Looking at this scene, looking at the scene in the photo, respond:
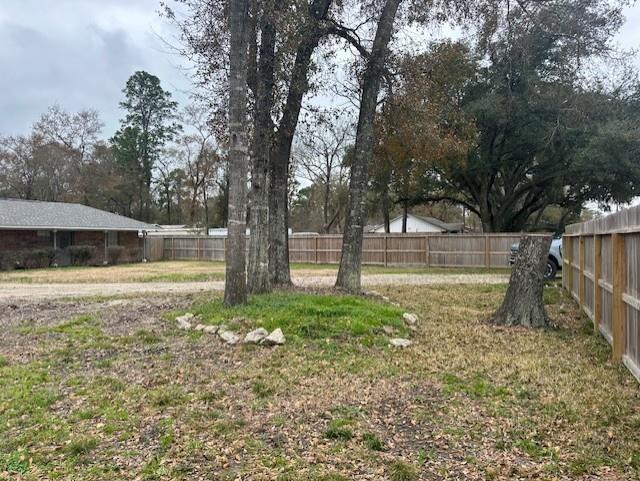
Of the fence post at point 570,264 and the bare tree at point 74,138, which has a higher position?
the bare tree at point 74,138

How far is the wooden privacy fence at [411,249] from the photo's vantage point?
20.2 m

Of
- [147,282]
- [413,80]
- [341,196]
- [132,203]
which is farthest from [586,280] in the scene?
[132,203]

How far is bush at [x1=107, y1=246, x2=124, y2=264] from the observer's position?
1032 inches

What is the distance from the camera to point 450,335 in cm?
643

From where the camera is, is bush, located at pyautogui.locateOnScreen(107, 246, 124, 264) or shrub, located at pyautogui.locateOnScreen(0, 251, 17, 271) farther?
bush, located at pyautogui.locateOnScreen(107, 246, 124, 264)

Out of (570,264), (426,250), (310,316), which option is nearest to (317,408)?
(310,316)

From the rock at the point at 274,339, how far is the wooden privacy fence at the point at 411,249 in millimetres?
16286

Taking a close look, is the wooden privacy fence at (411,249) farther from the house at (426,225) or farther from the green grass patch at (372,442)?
the house at (426,225)

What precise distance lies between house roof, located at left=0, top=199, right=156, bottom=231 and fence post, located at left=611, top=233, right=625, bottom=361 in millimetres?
23748

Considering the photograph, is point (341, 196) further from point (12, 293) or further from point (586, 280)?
point (586, 280)

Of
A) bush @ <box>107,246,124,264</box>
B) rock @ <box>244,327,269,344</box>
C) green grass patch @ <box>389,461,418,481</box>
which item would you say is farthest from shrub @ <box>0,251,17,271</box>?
green grass patch @ <box>389,461,418,481</box>

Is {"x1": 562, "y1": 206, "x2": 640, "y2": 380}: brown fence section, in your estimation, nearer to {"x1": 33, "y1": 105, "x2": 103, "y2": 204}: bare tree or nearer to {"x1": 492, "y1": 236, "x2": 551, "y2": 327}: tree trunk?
{"x1": 492, "y1": 236, "x2": 551, "y2": 327}: tree trunk

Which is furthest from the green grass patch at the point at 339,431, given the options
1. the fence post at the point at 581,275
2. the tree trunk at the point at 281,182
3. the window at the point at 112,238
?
the window at the point at 112,238

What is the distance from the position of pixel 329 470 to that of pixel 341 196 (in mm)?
33554
